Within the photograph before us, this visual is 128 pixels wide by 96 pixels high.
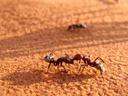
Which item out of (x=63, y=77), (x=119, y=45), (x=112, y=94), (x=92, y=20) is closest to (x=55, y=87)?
(x=63, y=77)

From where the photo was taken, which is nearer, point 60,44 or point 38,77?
point 38,77

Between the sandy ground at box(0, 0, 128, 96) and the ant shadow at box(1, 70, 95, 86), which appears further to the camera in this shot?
the ant shadow at box(1, 70, 95, 86)

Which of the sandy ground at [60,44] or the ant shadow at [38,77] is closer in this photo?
the sandy ground at [60,44]

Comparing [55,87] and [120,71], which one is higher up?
[120,71]

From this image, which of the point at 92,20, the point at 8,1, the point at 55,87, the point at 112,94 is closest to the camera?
the point at 112,94

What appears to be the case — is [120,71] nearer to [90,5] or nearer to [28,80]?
[28,80]

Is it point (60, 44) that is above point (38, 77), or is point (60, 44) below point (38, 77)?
above
